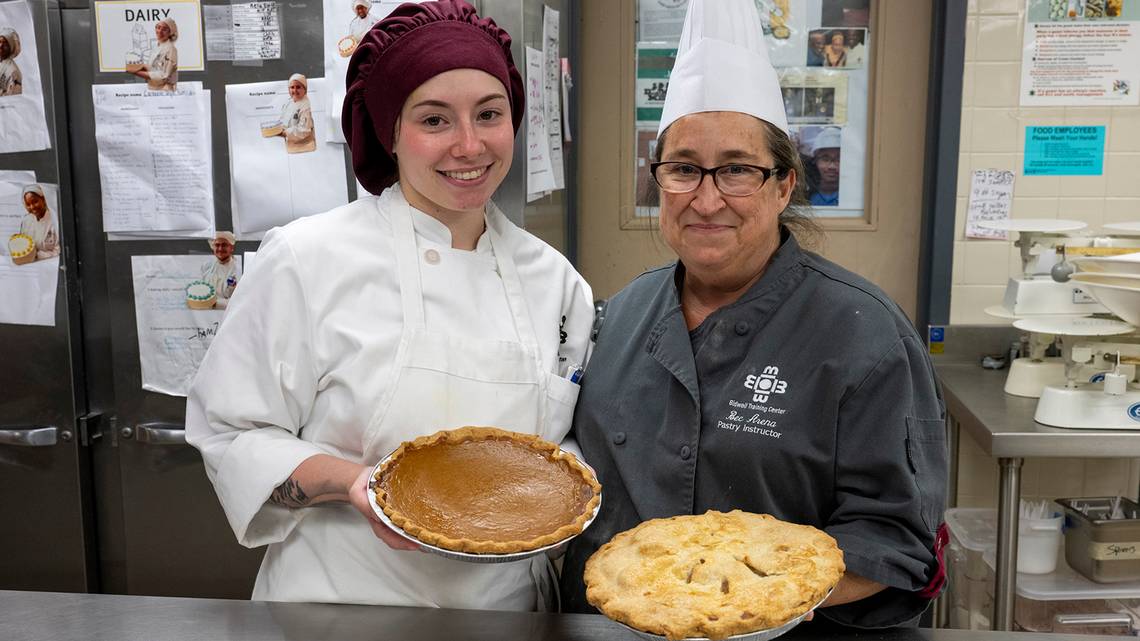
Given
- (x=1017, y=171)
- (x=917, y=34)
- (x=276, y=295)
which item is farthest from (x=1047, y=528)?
(x=276, y=295)

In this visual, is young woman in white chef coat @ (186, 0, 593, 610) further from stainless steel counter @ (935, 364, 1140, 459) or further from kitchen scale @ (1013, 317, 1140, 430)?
kitchen scale @ (1013, 317, 1140, 430)

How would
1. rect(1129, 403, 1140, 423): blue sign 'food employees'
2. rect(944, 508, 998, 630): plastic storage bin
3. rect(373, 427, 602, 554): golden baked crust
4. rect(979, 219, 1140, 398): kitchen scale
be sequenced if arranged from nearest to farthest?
rect(373, 427, 602, 554): golden baked crust < rect(1129, 403, 1140, 423): blue sign 'food employees' < rect(979, 219, 1140, 398): kitchen scale < rect(944, 508, 998, 630): plastic storage bin

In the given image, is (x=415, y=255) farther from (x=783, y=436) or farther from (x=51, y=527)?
(x=51, y=527)

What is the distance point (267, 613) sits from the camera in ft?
4.60

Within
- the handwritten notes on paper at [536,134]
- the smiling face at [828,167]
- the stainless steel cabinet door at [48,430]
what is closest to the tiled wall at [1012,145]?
the smiling face at [828,167]

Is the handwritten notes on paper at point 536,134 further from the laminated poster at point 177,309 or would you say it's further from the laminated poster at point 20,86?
the laminated poster at point 20,86

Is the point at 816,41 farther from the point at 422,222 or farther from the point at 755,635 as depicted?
the point at 755,635

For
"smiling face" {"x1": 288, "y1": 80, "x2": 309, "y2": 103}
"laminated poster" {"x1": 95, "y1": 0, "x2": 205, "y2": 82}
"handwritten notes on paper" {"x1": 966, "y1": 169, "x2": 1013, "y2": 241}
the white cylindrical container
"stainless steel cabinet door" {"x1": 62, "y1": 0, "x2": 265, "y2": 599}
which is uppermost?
"laminated poster" {"x1": 95, "y1": 0, "x2": 205, "y2": 82}

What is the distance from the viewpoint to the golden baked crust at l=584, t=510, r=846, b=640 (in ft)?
3.70

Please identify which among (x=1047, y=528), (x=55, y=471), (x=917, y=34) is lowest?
(x=1047, y=528)

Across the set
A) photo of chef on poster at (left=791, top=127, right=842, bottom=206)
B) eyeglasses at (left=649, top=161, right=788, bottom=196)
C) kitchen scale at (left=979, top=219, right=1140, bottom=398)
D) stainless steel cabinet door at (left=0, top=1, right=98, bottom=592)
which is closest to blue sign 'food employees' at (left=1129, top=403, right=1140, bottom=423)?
kitchen scale at (left=979, top=219, right=1140, bottom=398)

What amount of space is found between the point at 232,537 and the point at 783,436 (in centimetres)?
179

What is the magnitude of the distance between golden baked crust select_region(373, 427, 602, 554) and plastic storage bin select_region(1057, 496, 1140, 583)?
1.99 meters

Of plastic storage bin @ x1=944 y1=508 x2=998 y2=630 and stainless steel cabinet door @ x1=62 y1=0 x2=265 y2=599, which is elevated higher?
stainless steel cabinet door @ x1=62 y1=0 x2=265 y2=599
